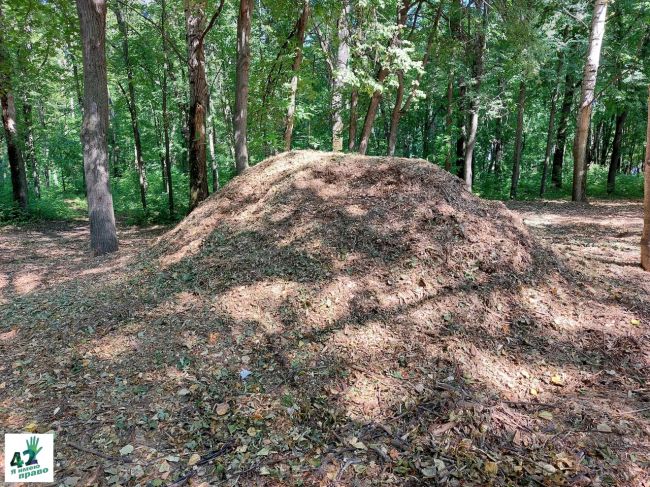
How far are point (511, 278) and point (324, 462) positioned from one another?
7.94 feet

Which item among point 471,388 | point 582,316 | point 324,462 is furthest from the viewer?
point 582,316

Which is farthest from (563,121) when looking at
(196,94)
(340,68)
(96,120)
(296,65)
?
(96,120)

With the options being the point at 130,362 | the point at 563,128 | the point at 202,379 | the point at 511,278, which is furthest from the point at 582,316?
the point at 563,128

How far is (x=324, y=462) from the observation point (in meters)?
2.26

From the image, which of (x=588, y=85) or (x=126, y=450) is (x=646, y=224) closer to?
(x=126, y=450)

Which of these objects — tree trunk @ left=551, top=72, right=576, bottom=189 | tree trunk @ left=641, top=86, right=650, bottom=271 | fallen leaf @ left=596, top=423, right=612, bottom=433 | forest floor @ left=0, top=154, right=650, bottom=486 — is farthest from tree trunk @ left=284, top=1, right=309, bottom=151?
tree trunk @ left=551, top=72, right=576, bottom=189

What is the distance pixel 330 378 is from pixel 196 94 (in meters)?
6.86

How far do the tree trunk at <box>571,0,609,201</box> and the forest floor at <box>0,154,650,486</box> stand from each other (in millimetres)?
6623

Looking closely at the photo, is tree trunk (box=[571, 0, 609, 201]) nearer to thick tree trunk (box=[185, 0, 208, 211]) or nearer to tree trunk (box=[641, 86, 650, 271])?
tree trunk (box=[641, 86, 650, 271])

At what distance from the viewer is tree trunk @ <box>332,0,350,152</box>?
26.0ft

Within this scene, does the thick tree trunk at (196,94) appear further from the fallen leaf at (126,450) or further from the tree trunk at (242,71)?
the fallen leaf at (126,450)

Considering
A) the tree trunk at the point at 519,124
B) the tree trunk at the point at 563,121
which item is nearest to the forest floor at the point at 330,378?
the tree trunk at the point at 519,124

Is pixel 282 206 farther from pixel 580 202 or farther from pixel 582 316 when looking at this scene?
pixel 580 202

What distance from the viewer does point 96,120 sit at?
6.02 metres
